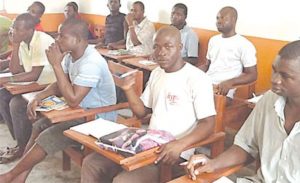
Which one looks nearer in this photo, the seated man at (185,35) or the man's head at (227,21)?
the man's head at (227,21)

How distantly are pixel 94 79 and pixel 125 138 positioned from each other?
0.83m

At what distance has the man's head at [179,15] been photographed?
433 cm

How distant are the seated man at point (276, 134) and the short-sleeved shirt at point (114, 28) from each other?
3.99 meters

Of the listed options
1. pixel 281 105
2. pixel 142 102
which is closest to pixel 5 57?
pixel 142 102

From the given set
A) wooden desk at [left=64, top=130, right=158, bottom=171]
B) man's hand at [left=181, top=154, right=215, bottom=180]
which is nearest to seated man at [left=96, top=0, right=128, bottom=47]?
wooden desk at [left=64, top=130, right=158, bottom=171]

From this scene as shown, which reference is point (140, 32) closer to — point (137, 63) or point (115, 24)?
point (115, 24)

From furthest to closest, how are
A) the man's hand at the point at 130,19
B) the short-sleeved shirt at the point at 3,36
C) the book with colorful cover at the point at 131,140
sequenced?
the man's hand at the point at 130,19, the short-sleeved shirt at the point at 3,36, the book with colorful cover at the point at 131,140

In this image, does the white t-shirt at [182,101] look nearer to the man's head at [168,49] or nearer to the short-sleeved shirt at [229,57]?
the man's head at [168,49]

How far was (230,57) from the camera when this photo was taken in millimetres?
3551

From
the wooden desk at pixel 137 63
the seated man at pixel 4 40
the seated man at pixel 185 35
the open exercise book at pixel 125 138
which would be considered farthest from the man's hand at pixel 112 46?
the open exercise book at pixel 125 138

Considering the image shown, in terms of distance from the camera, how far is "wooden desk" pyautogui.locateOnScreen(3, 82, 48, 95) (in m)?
2.91

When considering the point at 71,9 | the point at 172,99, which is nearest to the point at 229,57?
the point at 172,99

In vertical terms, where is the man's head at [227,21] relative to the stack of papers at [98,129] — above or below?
above

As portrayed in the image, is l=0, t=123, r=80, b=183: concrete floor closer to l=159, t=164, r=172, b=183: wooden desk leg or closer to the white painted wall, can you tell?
l=159, t=164, r=172, b=183: wooden desk leg
